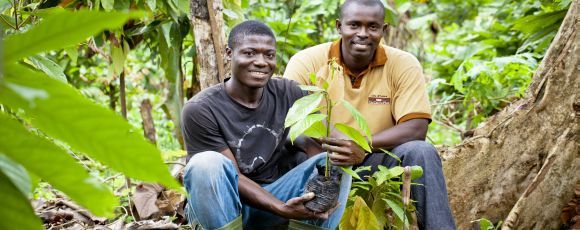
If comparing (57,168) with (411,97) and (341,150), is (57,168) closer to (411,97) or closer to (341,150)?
(341,150)

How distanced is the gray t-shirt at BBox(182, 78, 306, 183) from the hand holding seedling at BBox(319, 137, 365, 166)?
36 centimetres

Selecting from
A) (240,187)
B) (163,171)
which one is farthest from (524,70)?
(163,171)

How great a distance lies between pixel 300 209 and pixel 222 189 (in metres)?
0.34

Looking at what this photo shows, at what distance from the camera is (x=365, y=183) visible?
141 inches

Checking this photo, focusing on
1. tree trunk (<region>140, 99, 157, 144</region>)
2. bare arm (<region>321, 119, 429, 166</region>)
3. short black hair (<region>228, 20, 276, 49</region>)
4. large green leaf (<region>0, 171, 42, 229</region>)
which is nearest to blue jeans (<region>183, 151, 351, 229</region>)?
bare arm (<region>321, 119, 429, 166</region>)

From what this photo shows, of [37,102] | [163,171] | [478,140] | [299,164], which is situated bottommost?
[478,140]

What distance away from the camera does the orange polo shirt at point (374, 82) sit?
13.4 ft

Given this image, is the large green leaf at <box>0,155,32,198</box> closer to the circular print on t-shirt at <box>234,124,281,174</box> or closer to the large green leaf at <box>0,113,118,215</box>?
the large green leaf at <box>0,113,118,215</box>

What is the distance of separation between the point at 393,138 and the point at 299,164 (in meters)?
0.53

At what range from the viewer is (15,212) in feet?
2.47

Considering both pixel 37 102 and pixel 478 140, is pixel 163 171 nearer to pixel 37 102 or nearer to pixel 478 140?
pixel 37 102

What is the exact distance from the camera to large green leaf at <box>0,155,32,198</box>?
2.34 feet

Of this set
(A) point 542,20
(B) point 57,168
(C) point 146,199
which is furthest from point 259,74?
(B) point 57,168

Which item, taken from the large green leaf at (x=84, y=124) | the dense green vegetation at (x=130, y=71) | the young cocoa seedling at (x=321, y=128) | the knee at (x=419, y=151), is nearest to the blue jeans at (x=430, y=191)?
the knee at (x=419, y=151)
